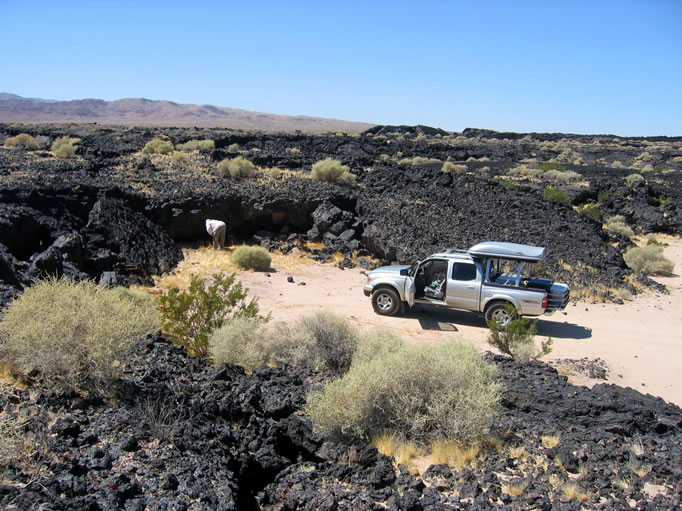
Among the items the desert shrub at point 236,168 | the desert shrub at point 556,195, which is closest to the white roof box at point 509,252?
the desert shrub at point 236,168

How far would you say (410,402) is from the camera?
243 inches

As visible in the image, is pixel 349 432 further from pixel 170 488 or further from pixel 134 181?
pixel 134 181

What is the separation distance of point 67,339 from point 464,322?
873cm

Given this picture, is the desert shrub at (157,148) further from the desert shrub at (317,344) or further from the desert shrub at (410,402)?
the desert shrub at (410,402)

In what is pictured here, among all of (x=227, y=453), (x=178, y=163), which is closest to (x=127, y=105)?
(x=178, y=163)

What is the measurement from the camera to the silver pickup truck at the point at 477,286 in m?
10.9

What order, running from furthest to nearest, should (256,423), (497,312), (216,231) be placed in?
1. (216,231)
2. (497,312)
3. (256,423)

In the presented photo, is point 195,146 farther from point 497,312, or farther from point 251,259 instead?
point 497,312

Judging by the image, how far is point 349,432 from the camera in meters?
6.04

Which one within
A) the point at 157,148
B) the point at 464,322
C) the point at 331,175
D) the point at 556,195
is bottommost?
the point at 464,322

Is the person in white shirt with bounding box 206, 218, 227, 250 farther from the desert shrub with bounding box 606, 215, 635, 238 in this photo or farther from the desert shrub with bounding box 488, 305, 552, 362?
the desert shrub with bounding box 606, 215, 635, 238

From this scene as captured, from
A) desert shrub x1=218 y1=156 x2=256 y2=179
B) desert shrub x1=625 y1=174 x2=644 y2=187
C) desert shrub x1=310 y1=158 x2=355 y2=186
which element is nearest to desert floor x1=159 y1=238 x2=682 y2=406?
desert shrub x1=218 y1=156 x2=256 y2=179

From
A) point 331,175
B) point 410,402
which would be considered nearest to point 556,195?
point 331,175

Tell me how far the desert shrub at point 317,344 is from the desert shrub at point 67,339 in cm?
279
